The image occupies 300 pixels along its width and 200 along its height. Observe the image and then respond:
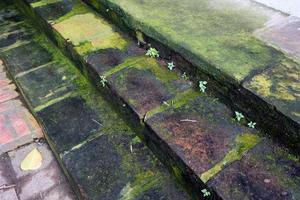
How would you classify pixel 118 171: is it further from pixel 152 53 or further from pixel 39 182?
pixel 152 53

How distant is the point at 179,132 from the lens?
1.75 m

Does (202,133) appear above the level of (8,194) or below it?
above

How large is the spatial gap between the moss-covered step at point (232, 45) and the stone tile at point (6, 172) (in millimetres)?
1172

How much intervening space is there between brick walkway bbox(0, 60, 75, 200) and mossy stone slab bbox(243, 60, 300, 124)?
47.2 inches

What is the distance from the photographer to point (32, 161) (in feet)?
7.32

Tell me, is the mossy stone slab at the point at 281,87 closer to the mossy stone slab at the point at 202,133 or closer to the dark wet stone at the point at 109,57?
the mossy stone slab at the point at 202,133

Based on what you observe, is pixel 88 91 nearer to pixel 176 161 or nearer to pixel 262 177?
pixel 176 161

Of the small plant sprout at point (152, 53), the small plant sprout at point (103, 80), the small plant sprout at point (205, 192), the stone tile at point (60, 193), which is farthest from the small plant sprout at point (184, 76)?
the stone tile at point (60, 193)

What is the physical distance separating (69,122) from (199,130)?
878 millimetres

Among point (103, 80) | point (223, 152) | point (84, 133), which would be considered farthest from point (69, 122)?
point (223, 152)

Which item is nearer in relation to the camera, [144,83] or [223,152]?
[223,152]

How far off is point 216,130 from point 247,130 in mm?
148

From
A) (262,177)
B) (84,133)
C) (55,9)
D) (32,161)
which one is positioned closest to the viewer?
Result: (262,177)

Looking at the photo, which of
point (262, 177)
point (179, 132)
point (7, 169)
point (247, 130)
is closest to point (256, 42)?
point (247, 130)
